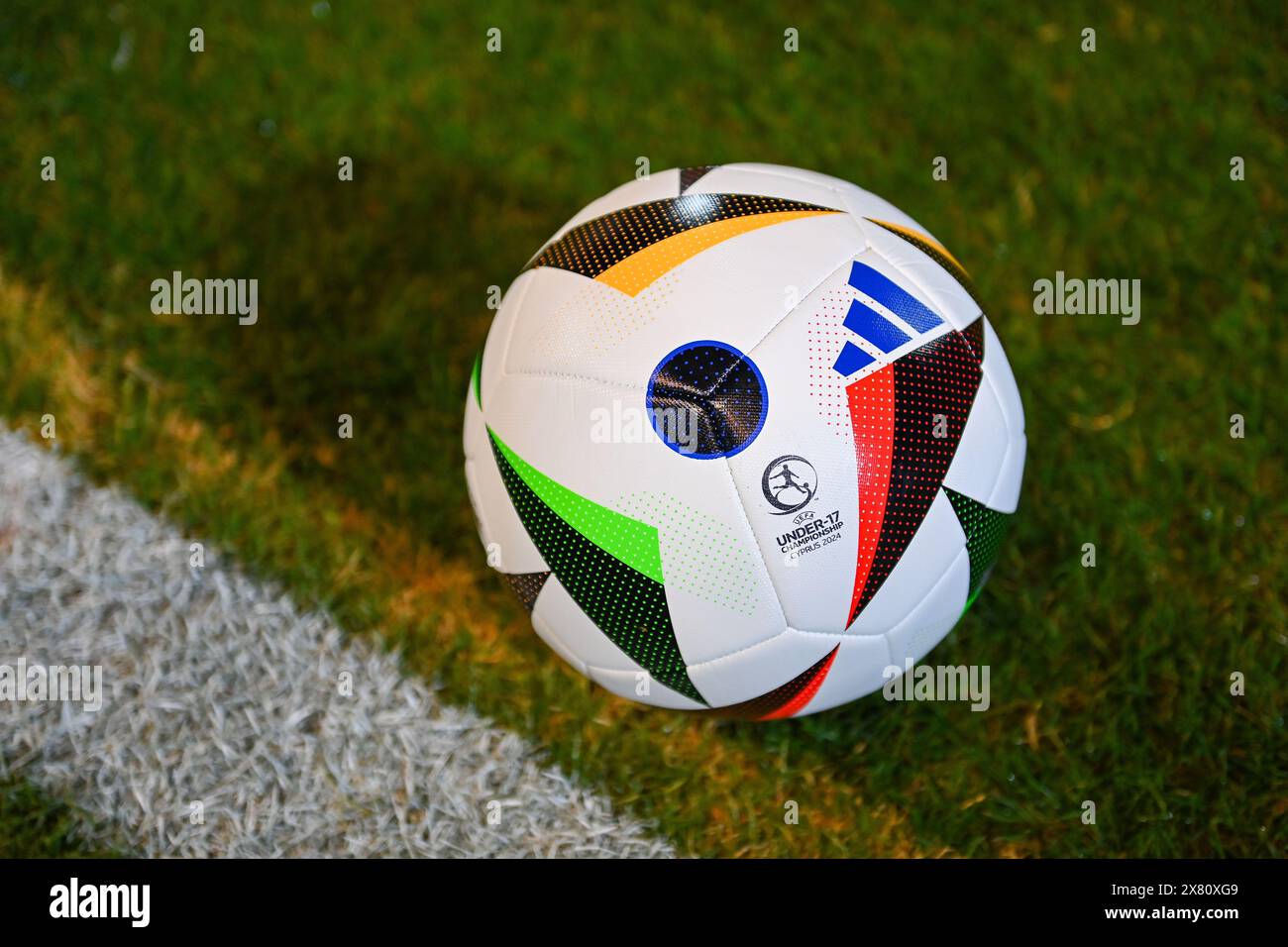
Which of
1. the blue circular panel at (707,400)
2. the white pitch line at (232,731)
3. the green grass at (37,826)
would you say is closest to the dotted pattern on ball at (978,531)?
the blue circular panel at (707,400)

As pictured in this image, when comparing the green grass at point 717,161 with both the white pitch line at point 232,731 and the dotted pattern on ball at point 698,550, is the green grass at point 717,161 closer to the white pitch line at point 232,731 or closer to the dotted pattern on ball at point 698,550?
the white pitch line at point 232,731

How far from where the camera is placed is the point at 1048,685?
3.36m

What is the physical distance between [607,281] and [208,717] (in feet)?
6.53

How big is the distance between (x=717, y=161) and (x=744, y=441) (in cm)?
214

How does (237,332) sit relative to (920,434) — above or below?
above

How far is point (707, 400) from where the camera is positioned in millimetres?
2330

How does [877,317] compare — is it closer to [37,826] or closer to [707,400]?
[707,400]

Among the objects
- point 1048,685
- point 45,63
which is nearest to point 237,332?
point 45,63

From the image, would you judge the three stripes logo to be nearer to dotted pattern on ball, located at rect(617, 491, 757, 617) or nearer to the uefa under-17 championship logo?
the uefa under-17 championship logo

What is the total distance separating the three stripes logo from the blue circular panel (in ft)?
0.72

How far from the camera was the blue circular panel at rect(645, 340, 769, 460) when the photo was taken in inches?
91.4

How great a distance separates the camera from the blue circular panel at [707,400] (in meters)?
2.32

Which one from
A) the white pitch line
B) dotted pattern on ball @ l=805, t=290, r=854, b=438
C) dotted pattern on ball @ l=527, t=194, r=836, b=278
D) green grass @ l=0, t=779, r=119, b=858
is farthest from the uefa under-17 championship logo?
green grass @ l=0, t=779, r=119, b=858

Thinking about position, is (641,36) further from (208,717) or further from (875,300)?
(208,717)
